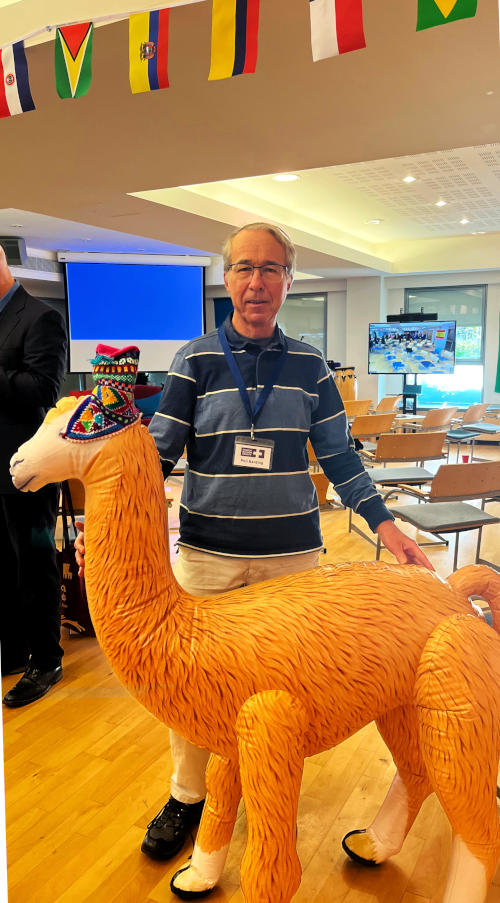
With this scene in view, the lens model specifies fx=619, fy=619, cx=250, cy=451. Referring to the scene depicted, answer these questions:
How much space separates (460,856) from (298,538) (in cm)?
72

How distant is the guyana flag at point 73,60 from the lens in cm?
184

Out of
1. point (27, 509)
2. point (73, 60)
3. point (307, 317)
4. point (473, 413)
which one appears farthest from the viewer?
point (307, 317)

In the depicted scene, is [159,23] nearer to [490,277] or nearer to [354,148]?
[354,148]

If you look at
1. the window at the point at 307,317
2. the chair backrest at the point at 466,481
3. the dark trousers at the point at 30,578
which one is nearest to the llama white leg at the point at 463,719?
the dark trousers at the point at 30,578

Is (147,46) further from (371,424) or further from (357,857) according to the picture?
(371,424)

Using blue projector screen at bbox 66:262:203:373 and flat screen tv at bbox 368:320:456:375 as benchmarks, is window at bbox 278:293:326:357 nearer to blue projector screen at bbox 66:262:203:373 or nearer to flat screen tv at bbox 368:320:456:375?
flat screen tv at bbox 368:320:456:375

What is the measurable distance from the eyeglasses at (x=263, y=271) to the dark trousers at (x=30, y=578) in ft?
4.51

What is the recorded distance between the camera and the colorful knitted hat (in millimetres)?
1084

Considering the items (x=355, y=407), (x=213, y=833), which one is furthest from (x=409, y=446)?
(x=213, y=833)

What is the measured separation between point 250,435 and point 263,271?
38cm

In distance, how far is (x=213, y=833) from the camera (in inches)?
58.5

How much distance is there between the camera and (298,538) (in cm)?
154

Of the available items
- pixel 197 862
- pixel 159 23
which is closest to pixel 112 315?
pixel 159 23

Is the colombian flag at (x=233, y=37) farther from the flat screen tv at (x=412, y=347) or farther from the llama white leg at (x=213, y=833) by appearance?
the flat screen tv at (x=412, y=347)
